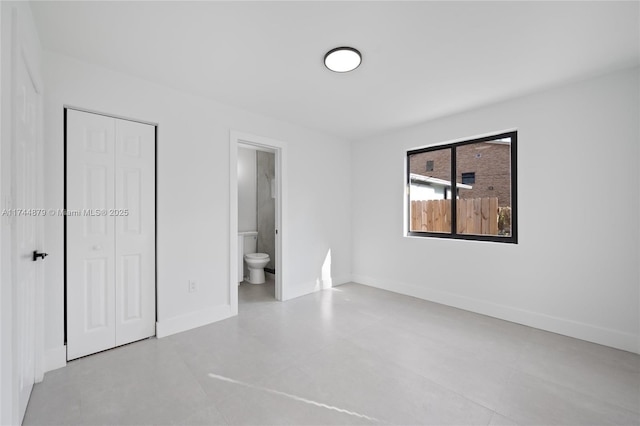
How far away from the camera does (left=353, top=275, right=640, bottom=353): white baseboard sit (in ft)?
8.16

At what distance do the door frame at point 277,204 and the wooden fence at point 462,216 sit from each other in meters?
1.97

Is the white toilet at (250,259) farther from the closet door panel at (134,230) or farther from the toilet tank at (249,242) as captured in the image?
the closet door panel at (134,230)

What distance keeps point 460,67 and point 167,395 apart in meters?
3.40

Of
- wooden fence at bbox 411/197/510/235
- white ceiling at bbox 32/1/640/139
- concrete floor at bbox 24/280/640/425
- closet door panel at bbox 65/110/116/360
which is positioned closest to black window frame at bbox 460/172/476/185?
wooden fence at bbox 411/197/510/235

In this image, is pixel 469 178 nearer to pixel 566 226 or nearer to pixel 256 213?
pixel 566 226

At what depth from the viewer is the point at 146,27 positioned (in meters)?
1.91

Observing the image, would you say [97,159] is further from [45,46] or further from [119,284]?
[119,284]

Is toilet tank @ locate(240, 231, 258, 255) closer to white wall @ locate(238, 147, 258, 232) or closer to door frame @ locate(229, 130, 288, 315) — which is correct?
white wall @ locate(238, 147, 258, 232)

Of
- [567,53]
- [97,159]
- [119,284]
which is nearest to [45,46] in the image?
[97,159]

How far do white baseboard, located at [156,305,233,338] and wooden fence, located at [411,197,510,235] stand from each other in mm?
2867

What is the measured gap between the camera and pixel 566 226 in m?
2.77

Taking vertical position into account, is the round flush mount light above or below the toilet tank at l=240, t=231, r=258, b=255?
above

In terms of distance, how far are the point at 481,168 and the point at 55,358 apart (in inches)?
182

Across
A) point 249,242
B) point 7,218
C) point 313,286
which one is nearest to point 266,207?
point 249,242
